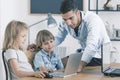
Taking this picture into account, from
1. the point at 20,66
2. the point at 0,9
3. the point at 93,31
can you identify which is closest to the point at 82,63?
the point at 93,31

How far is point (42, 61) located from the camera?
8.44ft

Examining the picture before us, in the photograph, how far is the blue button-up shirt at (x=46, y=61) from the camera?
2.54 metres

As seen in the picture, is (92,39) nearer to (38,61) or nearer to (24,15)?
(38,61)

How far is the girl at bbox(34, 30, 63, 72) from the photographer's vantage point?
8.38ft

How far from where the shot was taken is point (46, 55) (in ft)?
8.64

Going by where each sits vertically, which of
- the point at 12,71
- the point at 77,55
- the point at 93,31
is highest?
the point at 93,31

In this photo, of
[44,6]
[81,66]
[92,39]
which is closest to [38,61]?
[81,66]

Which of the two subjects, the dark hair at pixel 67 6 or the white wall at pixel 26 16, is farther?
the white wall at pixel 26 16

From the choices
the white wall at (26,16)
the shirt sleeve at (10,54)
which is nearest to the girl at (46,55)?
the shirt sleeve at (10,54)

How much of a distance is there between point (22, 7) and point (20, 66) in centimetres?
222

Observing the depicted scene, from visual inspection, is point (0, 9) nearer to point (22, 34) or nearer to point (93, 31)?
point (22, 34)

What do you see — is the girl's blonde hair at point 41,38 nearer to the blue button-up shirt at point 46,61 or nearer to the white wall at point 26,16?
the blue button-up shirt at point 46,61

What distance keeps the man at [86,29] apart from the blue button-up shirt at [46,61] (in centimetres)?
30

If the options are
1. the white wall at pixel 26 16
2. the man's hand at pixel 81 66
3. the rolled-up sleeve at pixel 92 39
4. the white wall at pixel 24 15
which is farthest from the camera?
the white wall at pixel 26 16
